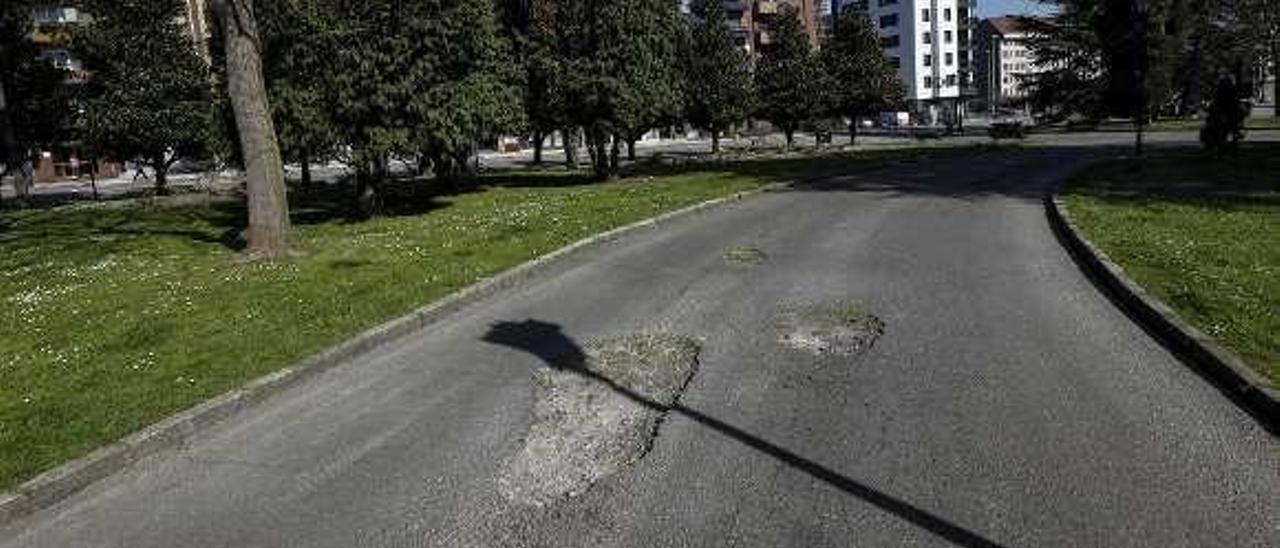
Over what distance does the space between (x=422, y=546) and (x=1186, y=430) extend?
5.14 metres

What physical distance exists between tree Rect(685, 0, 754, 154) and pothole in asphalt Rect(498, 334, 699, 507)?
43.9 m

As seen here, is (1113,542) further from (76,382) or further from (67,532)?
(76,382)

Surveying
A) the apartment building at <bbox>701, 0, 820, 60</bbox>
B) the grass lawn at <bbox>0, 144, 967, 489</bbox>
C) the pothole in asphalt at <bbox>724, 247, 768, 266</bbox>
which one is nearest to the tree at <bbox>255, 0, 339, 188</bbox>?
the grass lawn at <bbox>0, 144, 967, 489</bbox>

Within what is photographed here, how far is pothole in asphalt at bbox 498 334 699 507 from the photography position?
22.9 ft

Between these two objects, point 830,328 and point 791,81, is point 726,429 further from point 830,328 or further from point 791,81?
point 791,81

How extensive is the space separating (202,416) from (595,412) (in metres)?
3.22

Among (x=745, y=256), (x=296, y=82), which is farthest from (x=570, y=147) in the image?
(x=745, y=256)

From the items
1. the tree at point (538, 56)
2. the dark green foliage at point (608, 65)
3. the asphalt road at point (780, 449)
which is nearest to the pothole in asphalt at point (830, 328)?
the asphalt road at point (780, 449)

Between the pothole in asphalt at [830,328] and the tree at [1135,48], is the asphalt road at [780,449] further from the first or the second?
the tree at [1135,48]

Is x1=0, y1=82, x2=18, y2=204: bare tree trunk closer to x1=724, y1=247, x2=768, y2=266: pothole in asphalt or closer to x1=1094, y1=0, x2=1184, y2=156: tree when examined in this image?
x1=724, y1=247, x2=768, y2=266: pothole in asphalt

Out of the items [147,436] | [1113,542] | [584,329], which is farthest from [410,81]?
[1113,542]

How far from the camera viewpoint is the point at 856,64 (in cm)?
6153

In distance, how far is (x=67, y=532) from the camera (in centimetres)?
664

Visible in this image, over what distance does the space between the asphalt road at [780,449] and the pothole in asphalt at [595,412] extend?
15 cm
